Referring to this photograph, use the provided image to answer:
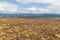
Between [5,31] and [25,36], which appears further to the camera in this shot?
[5,31]

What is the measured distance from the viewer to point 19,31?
3775 cm

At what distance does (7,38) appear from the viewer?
108ft

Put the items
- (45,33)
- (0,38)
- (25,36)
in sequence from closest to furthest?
(0,38) < (25,36) < (45,33)

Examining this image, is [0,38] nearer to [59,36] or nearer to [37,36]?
[37,36]

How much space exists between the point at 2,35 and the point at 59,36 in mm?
10357

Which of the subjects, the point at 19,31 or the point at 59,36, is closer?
the point at 59,36

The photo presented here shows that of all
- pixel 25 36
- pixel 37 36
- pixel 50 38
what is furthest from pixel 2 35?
pixel 50 38

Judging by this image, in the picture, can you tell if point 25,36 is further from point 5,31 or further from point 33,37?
point 5,31

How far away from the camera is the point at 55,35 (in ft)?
118

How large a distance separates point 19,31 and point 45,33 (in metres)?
5.11

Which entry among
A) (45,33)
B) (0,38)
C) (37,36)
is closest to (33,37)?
(37,36)

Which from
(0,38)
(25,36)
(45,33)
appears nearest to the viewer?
(0,38)

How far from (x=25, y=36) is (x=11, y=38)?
293cm

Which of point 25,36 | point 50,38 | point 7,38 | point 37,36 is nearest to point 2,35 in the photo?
point 7,38
